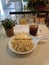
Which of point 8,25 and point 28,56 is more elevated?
point 8,25

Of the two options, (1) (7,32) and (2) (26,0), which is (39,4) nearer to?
(2) (26,0)

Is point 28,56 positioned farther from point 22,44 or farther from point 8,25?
point 8,25

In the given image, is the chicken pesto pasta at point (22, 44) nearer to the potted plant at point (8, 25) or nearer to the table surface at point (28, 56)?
the table surface at point (28, 56)

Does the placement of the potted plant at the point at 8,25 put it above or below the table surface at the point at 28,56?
above

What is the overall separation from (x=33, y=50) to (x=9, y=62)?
222 millimetres

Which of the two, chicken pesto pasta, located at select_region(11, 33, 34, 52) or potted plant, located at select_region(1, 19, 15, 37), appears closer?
chicken pesto pasta, located at select_region(11, 33, 34, 52)

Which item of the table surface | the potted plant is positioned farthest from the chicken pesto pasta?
the potted plant

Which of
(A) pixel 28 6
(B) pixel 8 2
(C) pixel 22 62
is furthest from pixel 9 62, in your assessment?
(B) pixel 8 2

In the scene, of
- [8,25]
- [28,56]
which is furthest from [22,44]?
[8,25]

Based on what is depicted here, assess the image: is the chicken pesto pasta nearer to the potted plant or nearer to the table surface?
the table surface

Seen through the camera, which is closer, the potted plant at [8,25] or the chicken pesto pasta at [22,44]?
the chicken pesto pasta at [22,44]

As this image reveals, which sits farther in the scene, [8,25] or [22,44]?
[8,25]

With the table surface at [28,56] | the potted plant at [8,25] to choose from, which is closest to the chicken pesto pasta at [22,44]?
the table surface at [28,56]

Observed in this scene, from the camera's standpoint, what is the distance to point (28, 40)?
3.19ft
